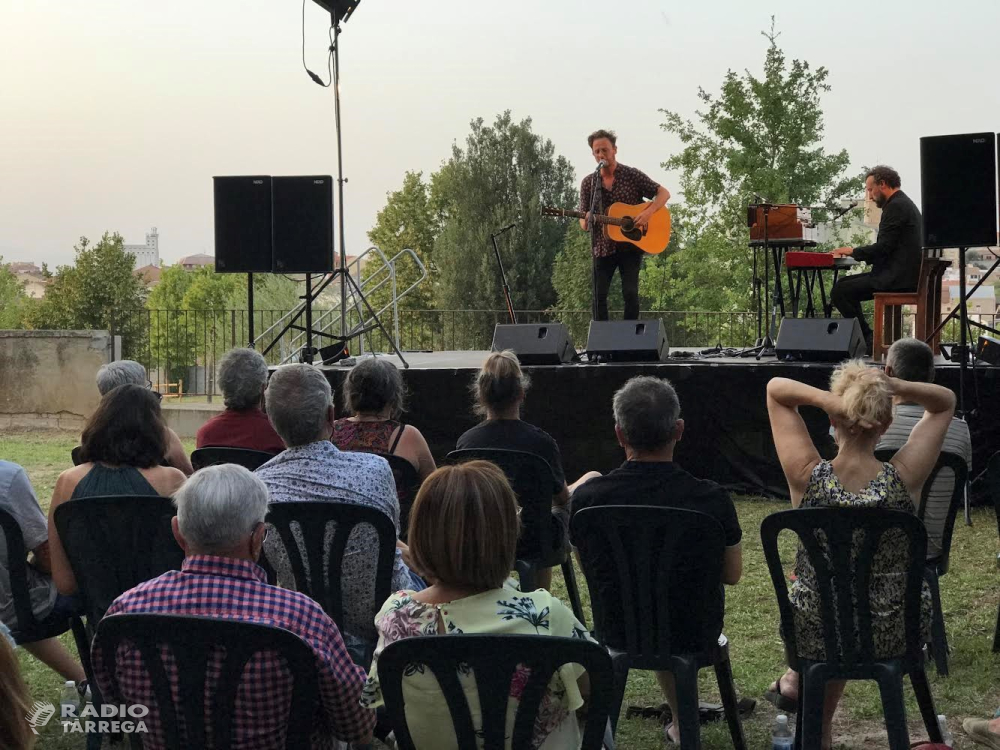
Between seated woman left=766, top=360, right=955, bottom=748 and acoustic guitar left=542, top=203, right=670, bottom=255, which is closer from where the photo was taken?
seated woman left=766, top=360, right=955, bottom=748

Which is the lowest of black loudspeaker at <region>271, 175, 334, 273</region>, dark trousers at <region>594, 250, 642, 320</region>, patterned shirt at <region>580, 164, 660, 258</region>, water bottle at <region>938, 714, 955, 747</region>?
water bottle at <region>938, 714, 955, 747</region>

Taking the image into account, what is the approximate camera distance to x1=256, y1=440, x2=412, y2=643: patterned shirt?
9.02 feet

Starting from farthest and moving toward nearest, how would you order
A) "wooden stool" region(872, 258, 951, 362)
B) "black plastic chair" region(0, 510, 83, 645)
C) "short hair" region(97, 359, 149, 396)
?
"wooden stool" region(872, 258, 951, 362), "short hair" region(97, 359, 149, 396), "black plastic chair" region(0, 510, 83, 645)

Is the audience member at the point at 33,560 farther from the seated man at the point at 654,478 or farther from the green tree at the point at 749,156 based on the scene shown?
the green tree at the point at 749,156

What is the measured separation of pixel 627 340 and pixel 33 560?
4.53m

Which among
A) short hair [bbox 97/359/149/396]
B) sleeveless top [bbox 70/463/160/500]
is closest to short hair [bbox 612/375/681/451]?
sleeveless top [bbox 70/463/160/500]

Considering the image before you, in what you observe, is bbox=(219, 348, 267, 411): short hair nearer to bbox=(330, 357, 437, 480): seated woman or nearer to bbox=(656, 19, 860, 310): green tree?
bbox=(330, 357, 437, 480): seated woman

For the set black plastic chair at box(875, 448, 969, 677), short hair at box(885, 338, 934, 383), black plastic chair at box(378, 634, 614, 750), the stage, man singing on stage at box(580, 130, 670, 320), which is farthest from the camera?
man singing on stage at box(580, 130, 670, 320)

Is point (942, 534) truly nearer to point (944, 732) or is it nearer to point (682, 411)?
point (944, 732)

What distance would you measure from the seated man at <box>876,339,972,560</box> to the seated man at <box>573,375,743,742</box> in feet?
2.73

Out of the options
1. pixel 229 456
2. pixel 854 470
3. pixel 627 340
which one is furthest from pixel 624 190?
pixel 854 470

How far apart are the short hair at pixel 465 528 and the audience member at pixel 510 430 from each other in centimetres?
195

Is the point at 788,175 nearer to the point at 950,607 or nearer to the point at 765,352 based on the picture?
the point at 765,352

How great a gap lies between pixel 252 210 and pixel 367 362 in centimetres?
343
